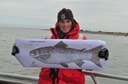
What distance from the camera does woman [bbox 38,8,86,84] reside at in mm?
4207

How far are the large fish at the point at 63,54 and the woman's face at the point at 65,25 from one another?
0.46 feet

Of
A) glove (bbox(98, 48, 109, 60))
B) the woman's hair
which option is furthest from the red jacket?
glove (bbox(98, 48, 109, 60))

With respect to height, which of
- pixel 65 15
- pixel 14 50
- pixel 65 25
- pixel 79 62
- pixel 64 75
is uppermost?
pixel 65 15

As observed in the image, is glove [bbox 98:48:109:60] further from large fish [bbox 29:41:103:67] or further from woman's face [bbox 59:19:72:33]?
woman's face [bbox 59:19:72:33]

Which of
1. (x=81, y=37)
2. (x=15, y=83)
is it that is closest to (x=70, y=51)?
(x=81, y=37)

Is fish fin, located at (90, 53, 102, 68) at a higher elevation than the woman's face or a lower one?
lower

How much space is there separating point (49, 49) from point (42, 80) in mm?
347

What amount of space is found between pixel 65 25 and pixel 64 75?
535 millimetres

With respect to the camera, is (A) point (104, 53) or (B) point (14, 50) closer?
(A) point (104, 53)

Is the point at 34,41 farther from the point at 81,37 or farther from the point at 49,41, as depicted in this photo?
the point at 81,37

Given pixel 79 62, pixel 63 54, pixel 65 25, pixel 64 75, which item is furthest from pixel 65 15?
pixel 64 75

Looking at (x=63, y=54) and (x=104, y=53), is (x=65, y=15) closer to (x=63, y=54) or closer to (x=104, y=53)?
(x=63, y=54)

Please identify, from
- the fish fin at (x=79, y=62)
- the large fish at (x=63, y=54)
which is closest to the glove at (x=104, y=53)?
the large fish at (x=63, y=54)

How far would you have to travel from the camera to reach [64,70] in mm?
4242
